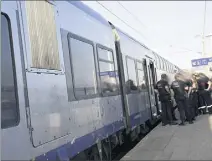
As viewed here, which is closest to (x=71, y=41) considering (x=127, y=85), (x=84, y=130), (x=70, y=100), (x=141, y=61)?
(x=70, y=100)

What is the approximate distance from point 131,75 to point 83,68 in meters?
4.41

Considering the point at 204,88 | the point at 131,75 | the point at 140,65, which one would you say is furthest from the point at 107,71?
the point at 204,88

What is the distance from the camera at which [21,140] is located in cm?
376

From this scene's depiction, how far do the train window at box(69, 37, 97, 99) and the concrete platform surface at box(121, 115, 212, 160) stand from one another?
5.92 feet

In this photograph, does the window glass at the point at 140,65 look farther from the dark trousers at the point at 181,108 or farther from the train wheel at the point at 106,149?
the train wheel at the point at 106,149

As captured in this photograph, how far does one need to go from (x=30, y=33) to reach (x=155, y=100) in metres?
10.7

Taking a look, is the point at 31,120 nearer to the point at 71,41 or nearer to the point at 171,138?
the point at 71,41

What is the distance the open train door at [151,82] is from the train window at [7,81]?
9.71m

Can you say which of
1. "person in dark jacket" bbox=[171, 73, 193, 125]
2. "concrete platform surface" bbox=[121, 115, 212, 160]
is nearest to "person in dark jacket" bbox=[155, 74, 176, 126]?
"person in dark jacket" bbox=[171, 73, 193, 125]

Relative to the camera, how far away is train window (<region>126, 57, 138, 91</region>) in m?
10.1

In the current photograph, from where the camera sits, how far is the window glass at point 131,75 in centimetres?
1010

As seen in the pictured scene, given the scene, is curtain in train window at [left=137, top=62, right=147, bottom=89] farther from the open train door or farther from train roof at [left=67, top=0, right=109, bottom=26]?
train roof at [left=67, top=0, right=109, bottom=26]

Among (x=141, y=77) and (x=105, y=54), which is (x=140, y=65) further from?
(x=105, y=54)

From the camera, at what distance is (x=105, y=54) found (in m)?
7.87
